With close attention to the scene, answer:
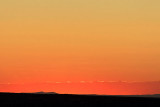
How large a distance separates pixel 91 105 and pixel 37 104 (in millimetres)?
5347

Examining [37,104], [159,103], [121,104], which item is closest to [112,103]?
[121,104]

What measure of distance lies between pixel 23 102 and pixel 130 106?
11015 millimetres

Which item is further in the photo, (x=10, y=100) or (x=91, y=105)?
(x=10, y=100)

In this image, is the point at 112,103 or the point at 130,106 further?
the point at 112,103

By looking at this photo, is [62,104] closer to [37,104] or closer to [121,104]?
[37,104]

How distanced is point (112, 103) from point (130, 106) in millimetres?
3846

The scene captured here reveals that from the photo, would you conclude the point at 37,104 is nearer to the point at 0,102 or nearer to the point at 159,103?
the point at 0,102

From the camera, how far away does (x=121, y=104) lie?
49.9 m

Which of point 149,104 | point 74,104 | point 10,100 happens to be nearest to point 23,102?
point 10,100

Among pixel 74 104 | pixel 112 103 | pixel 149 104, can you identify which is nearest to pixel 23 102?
pixel 74 104

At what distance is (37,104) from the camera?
48062 millimetres

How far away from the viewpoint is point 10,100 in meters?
51.8

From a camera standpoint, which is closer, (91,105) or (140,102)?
(91,105)

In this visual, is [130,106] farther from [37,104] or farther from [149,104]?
[37,104]
